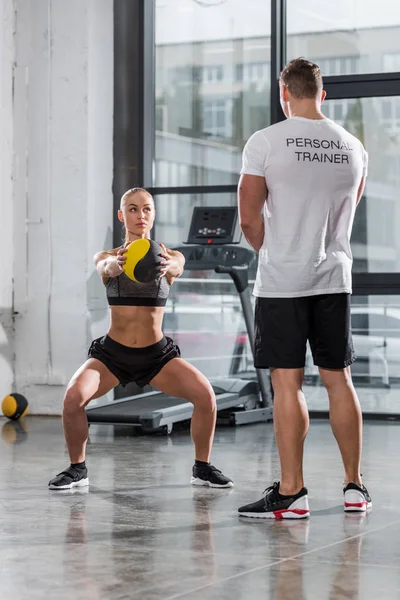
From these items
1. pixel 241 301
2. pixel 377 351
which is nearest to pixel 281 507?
pixel 241 301

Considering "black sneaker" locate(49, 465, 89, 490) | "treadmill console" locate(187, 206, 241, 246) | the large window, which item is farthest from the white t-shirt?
the large window

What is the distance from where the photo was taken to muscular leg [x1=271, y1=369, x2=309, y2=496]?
11.9ft

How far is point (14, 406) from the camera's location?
7.06 meters

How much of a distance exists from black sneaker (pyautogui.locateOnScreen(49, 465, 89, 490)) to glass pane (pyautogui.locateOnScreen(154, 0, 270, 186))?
12.0ft

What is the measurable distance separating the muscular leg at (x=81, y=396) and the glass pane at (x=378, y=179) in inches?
130

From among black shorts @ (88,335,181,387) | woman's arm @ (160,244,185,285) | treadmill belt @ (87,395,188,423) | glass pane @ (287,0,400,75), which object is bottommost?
treadmill belt @ (87,395,188,423)

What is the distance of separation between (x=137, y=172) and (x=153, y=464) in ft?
10.3

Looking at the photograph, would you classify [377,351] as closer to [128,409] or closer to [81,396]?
[128,409]

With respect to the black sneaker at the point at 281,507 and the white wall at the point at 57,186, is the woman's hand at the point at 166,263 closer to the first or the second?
the black sneaker at the point at 281,507

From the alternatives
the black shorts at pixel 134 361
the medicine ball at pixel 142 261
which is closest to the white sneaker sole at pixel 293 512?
the black shorts at pixel 134 361

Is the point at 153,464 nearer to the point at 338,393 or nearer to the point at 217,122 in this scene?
the point at 338,393

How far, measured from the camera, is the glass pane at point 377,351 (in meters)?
7.20

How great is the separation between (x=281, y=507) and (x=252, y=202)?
1.03 metres

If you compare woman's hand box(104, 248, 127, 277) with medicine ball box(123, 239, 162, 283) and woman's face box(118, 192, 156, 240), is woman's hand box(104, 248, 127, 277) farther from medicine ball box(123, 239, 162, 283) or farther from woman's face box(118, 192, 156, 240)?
woman's face box(118, 192, 156, 240)
